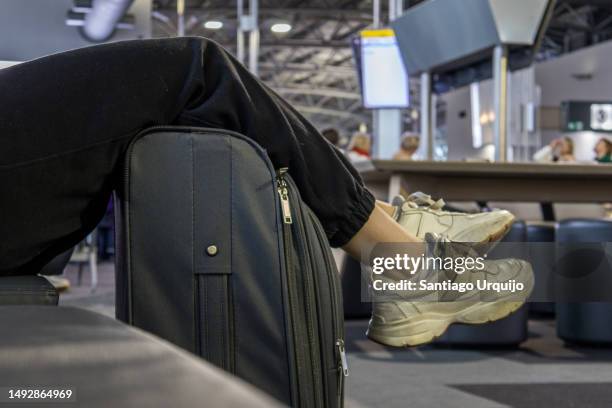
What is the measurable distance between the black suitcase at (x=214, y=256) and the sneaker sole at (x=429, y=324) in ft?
0.67

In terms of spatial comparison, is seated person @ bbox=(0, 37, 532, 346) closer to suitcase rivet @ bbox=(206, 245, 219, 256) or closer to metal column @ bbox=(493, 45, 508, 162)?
suitcase rivet @ bbox=(206, 245, 219, 256)

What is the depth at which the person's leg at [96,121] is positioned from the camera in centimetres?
89

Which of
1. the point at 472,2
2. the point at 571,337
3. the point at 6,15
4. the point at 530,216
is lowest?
the point at 571,337

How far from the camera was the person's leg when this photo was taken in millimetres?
886

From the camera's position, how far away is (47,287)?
80 cm

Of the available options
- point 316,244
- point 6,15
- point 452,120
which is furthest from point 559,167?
point 452,120

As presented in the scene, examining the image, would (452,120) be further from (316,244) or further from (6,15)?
(316,244)

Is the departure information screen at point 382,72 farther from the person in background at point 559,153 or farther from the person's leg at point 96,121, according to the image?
the person's leg at point 96,121

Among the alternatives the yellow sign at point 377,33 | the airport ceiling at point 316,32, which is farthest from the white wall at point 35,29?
the airport ceiling at point 316,32

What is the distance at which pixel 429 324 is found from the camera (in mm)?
1142

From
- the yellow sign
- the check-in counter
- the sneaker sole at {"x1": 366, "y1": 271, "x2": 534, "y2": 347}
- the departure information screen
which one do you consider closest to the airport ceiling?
the departure information screen

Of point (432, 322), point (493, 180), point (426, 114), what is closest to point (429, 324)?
point (432, 322)

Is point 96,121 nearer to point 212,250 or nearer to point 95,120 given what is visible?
point 95,120

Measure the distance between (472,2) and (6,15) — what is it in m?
2.35
